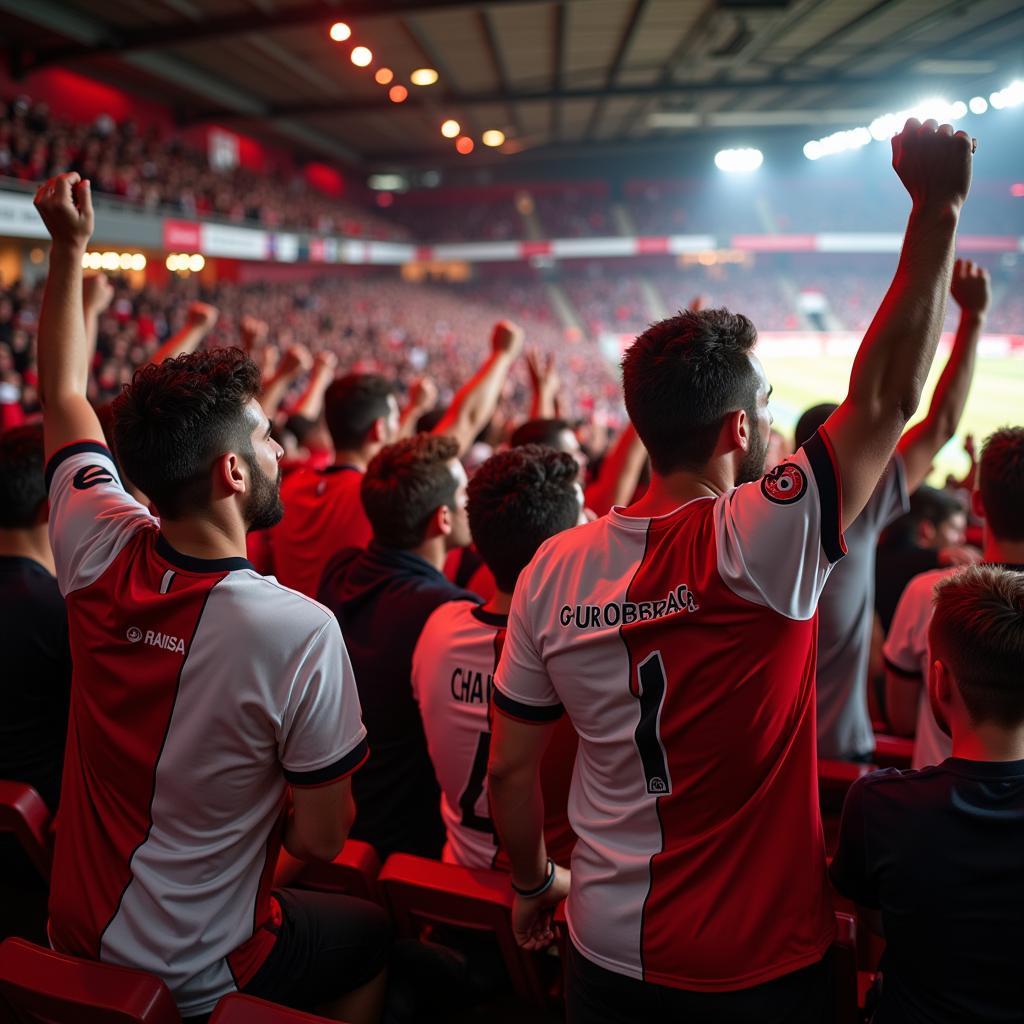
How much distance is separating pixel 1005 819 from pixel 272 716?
4.13ft

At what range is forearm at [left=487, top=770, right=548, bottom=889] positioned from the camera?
1602mm

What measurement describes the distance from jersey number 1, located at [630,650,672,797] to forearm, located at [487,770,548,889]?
10.8 inches

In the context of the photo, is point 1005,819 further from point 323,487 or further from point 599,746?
point 323,487

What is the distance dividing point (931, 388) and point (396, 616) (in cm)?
2135

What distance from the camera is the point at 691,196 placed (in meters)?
38.4

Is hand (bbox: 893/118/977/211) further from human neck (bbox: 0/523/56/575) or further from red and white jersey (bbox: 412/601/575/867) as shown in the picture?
human neck (bbox: 0/523/56/575)

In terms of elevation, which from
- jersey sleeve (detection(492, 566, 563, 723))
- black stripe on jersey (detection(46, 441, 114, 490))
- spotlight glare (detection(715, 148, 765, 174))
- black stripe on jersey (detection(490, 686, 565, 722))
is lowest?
black stripe on jersey (detection(490, 686, 565, 722))

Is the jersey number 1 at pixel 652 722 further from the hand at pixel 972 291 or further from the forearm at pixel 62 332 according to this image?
the hand at pixel 972 291

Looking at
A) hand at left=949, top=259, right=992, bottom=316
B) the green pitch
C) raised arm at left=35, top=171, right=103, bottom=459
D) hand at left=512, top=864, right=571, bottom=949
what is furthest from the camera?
the green pitch

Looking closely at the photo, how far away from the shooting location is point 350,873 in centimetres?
204

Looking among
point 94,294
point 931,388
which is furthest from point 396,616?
point 931,388

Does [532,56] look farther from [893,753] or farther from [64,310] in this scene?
[893,753]

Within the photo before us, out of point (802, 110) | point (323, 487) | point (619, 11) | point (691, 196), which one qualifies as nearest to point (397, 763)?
point (323, 487)

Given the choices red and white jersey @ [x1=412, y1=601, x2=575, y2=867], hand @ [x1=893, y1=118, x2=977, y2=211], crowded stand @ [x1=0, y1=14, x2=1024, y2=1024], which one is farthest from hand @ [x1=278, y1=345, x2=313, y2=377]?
hand @ [x1=893, y1=118, x2=977, y2=211]
